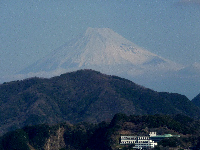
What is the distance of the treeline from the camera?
367 ft

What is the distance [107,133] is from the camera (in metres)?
120

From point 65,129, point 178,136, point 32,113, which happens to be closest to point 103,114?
point 32,113

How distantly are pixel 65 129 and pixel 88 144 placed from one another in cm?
Answer: 1136

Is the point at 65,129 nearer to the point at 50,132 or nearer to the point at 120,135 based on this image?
the point at 50,132

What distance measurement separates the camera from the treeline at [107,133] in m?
112

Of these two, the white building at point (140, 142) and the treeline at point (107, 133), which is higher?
the treeline at point (107, 133)

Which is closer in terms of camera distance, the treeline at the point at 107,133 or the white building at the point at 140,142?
the white building at the point at 140,142

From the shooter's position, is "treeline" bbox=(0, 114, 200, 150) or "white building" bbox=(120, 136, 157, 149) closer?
"white building" bbox=(120, 136, 157, 149)

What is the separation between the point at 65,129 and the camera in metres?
137

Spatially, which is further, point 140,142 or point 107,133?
point 107,133

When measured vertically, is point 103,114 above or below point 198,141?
above

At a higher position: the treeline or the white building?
the treeline

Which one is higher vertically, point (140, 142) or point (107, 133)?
point (107, 133)

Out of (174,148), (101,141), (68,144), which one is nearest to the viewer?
(174,148)
